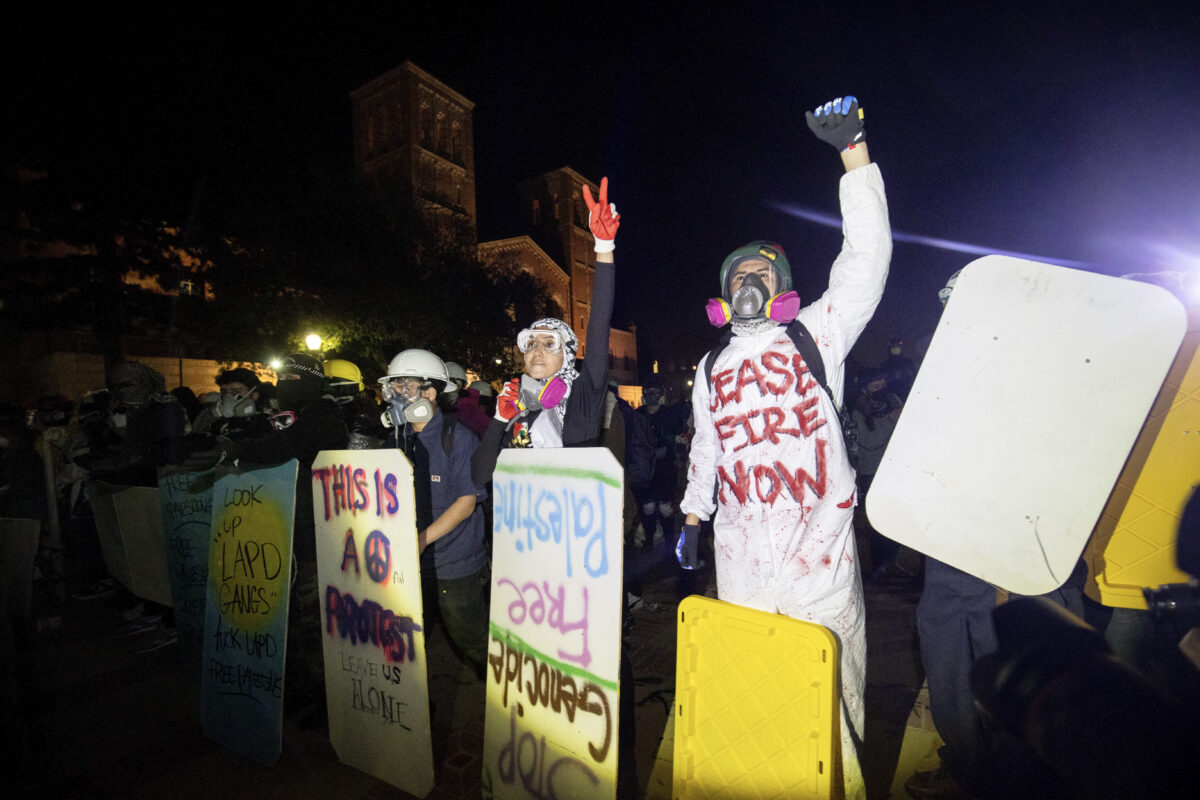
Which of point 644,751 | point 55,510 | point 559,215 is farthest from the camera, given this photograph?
point 559,215

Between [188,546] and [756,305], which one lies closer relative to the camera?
[756,305]

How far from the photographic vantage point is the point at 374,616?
2.56m

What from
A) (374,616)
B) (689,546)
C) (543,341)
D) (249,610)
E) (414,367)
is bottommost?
(249,610)

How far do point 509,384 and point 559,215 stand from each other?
61.8 meters

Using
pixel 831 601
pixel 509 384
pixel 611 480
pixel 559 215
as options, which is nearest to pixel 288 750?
pixel 509 384

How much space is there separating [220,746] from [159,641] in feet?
7.38

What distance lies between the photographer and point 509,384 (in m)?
2.92

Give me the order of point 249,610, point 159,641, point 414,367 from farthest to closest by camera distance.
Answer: point 159,641
point 414,367
point 249,610

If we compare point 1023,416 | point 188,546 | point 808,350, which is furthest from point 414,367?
point 1023,416

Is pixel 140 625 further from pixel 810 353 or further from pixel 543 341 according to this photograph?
pixel 810 353

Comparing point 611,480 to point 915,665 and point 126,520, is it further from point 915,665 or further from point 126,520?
point 126,520

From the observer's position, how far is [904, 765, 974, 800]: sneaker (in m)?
2.41

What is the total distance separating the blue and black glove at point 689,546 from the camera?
93.2 inches

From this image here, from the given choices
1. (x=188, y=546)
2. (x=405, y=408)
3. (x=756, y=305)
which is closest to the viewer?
(x=756, y=305)
